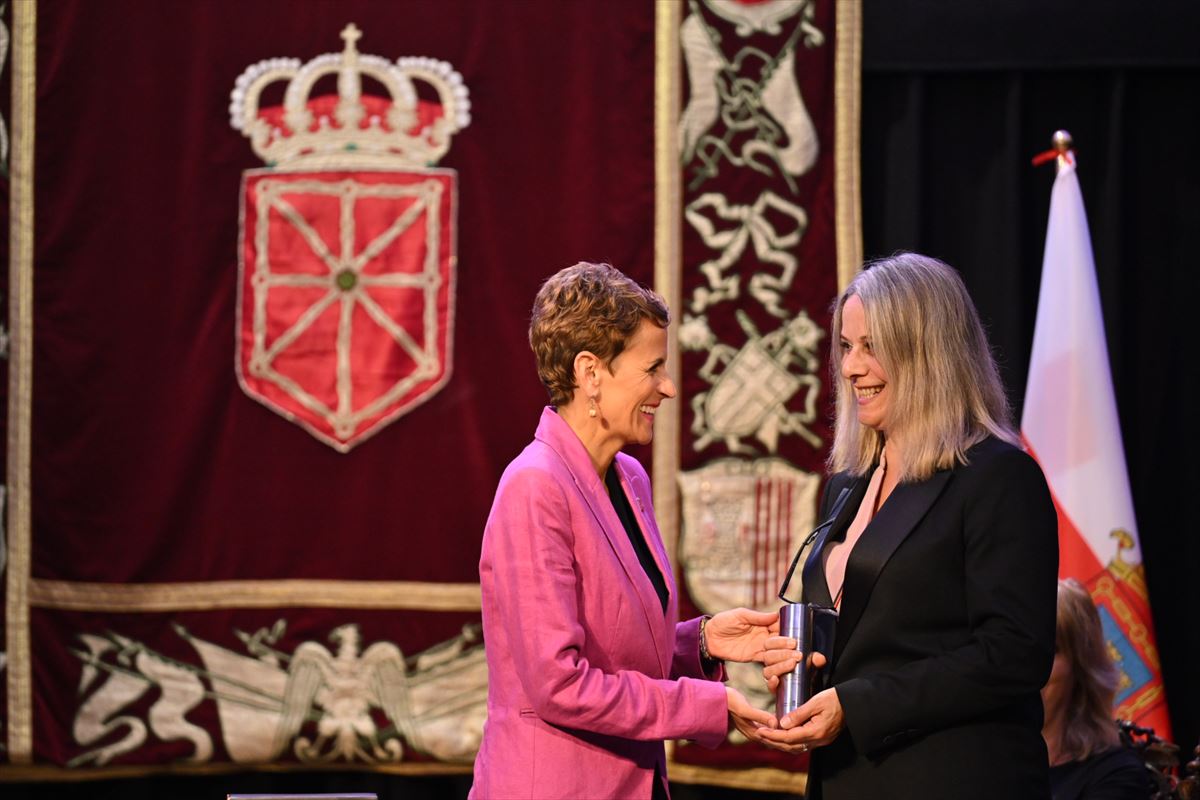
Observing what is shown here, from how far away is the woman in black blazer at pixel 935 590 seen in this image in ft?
7.04

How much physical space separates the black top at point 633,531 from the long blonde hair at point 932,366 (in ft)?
1.53

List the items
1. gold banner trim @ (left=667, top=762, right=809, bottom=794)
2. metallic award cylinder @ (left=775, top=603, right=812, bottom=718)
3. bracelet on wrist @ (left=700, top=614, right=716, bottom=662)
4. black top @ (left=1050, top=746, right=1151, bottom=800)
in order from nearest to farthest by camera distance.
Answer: metallic award cylinder @ (left=775, top=603, right=812, bottom=718) < bracelet on wrist @ (left=700, top=614, right=716, bottom=662) < black top @ (left=1050, top=746, right=1151, bottom=800) < gold banner trim @ (left=667, top=762, right=809, bottom=794)

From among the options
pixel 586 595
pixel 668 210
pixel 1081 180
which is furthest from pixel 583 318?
pixel 1081 180

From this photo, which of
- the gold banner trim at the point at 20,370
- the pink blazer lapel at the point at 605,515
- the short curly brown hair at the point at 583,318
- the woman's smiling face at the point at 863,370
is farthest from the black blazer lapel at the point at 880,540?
the gold banner trim at the point at 20,370

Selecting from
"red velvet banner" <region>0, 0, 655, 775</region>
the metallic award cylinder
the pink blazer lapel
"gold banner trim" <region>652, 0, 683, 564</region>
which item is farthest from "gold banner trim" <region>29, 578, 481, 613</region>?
the metallic award cylinder

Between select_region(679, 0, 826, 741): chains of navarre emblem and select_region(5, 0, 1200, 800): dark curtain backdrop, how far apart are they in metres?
0.28

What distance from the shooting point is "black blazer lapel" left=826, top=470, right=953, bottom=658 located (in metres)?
2.21

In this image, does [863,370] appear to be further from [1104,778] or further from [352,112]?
[352,112]

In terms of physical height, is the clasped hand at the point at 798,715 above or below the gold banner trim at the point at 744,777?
above

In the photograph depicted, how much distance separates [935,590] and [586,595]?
0.55 meters

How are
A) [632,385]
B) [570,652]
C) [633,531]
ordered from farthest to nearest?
1. [633,531]
2. [632,385]
3. [570,652]

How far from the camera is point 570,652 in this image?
216 centimetres

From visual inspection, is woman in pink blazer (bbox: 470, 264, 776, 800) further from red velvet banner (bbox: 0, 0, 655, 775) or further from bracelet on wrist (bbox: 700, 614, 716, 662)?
red velvet banner (bbox: 0, 0, 655, 775)

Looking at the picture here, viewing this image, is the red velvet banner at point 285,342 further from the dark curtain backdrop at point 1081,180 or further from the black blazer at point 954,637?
the black blazer at point 954,637
